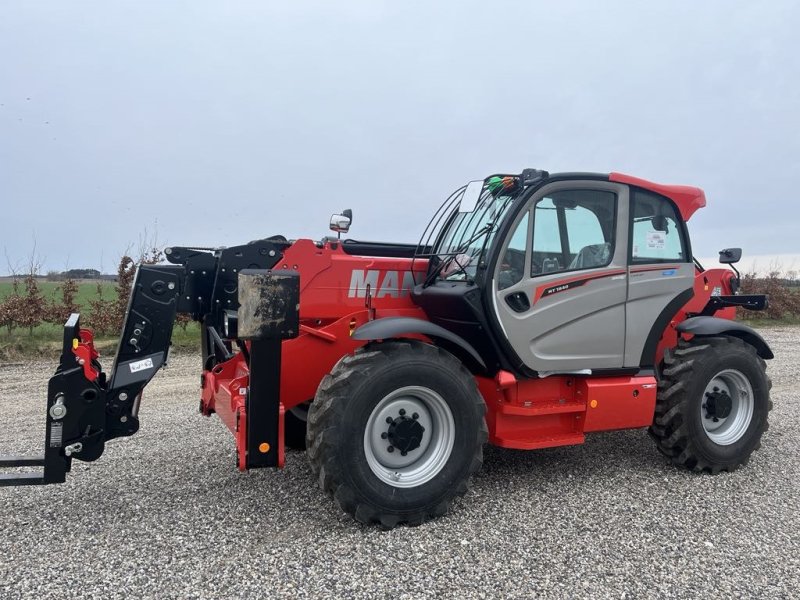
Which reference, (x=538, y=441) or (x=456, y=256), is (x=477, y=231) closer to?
(x=456, y=256)

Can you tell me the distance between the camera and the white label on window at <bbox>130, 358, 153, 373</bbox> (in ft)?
13.1

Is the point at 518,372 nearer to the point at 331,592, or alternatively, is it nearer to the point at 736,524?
the point at 736,524

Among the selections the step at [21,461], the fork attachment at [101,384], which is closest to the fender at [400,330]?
the fork attachment at [101,384]

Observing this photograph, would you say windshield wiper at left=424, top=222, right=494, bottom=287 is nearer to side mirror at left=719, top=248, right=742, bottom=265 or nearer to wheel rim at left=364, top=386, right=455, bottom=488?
wheel rim at left=364, top=386, right=455, bottom=488

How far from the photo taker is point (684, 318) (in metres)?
5.53

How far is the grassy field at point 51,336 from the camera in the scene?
1241 centimetres

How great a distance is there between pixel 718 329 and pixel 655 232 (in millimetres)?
987

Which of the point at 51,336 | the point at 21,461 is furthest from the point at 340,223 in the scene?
the point at 51,336

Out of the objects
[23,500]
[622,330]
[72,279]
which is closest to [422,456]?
→ [622,330]

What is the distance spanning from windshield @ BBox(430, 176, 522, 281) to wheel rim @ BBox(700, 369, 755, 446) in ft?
7.68

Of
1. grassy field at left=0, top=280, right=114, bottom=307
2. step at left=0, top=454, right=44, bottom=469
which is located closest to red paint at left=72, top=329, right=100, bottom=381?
step at left=0, top=454, right=44, bottom=469

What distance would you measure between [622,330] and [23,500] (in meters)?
4.68

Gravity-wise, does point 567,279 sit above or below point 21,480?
above

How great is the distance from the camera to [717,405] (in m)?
5.16
